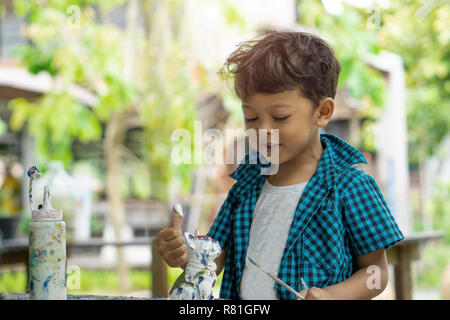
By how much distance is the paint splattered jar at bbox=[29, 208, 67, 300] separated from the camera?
74cm

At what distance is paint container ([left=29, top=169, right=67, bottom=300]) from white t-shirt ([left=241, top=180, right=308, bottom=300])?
295 millimetres

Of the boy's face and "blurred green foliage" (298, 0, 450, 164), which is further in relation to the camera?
"blurred green foliage" (298, 0, 450, 164)

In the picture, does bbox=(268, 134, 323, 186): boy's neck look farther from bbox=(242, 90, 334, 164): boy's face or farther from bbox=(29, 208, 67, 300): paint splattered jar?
bbox=(29, 208, 67, 300): paint splattered jar

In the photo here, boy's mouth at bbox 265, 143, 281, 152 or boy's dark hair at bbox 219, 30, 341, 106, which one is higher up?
boy's dark hair at bbox 219, 30, 341, 106

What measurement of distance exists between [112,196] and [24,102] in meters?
0.95

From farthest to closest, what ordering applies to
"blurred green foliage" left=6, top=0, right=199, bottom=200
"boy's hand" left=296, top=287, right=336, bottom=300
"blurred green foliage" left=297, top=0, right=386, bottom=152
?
"blurred green foliage" left=6, top=0, right=199, bottom=200, "blurred green foliage" left=297, top=0, right=386, bottom=152, "boy's hand" left=296, top=287, right=336, bottom=300

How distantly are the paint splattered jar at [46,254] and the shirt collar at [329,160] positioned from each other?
1.19 feet

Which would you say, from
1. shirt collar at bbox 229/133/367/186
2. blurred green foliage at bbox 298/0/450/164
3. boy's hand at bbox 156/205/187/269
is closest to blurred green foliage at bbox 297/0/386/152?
blurred green foliage at bbox 298/0/450/164

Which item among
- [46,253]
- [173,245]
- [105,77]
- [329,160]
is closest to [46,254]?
[46,253]

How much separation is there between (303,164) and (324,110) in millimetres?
100

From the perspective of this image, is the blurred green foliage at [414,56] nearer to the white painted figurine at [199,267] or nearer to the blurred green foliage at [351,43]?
the blurred green foliage at [351,43]

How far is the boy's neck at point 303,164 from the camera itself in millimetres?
915

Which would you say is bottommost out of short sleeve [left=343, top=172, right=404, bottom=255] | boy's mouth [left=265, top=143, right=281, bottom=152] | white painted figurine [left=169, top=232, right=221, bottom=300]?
white painted figurine [left=169, top=232, right=221, bottom=300]

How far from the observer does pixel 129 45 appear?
3.94 m
